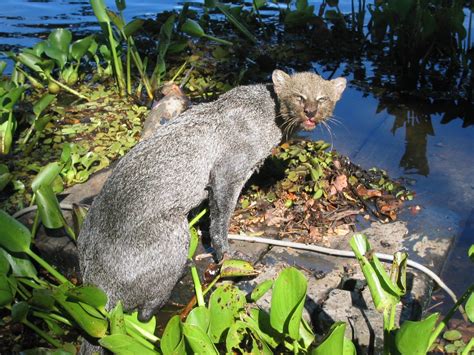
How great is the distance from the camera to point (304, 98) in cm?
407

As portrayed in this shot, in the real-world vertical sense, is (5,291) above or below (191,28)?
Result: below

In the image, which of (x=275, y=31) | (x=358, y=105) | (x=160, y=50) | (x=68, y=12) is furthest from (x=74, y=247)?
(x=68, y=12)

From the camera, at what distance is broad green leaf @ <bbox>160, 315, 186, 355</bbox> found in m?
2.54

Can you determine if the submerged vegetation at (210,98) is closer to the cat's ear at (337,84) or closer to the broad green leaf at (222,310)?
the broad green leaf at (222,310)

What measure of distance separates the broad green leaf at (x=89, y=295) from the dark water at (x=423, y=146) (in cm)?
228

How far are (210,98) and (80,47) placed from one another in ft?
4.74

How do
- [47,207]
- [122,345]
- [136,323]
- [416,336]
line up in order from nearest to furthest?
[416,336] < [122,345] < [136,323] < [47,207]

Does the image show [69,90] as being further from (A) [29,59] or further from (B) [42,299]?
(B) [42,299]

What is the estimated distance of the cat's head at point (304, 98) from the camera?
160 inches

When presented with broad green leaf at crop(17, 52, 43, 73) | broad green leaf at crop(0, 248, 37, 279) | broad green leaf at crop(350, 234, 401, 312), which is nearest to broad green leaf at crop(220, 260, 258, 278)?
broad green leaf at crop(350, 234, 401, 312)

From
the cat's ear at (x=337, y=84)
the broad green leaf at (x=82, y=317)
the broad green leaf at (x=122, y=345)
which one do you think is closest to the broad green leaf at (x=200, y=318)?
the broad green leaf at (x=122, y=345)

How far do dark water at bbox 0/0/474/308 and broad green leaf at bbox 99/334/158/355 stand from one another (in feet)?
7.15

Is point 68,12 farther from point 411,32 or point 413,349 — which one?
point 413,349

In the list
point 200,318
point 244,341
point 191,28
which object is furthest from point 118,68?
point 200,318
